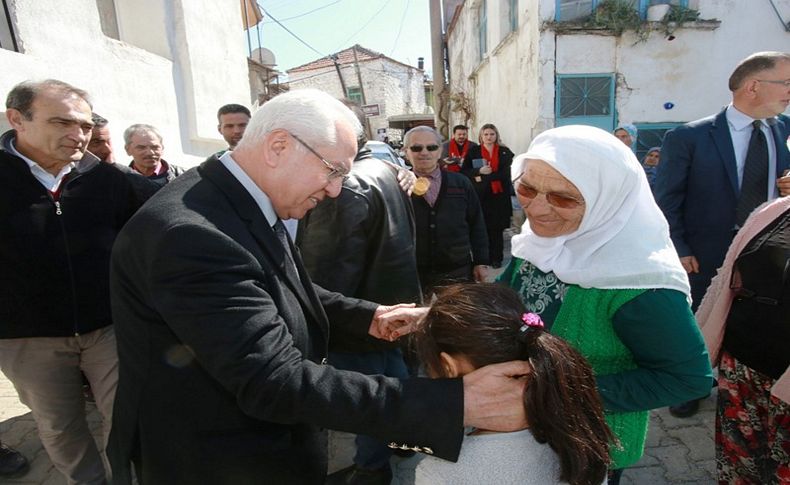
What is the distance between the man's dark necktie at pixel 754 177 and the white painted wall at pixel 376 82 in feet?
88.6

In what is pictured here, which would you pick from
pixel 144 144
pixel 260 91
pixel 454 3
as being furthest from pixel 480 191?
pixel 454 3

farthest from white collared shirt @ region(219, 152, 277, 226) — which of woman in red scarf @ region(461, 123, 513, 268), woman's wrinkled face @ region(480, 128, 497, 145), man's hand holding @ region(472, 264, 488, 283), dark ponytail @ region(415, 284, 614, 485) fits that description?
woman's wrinkled face @ region(480, 128, 497, 145)

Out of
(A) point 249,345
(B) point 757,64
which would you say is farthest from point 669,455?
(A) point 249,345

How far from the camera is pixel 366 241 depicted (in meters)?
2.25

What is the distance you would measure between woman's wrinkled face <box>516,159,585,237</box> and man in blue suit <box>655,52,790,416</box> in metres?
2.03

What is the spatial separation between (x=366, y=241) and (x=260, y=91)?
14.6m

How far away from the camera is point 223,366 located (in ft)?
3.33

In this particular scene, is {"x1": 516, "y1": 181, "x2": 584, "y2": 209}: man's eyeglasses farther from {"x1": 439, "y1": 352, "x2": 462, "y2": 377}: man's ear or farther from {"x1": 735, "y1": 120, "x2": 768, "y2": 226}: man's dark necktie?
{"x1": 735, "y1": 120, "x2": 768, "y2": 226}: man's dark necktie

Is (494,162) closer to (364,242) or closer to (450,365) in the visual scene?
(364,242)

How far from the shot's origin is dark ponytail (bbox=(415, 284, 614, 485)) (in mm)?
993

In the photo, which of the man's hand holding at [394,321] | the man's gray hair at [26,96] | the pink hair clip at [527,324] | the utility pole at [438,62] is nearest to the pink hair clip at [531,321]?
the pink hair clip at [527,324]

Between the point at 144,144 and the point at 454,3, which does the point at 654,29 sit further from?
the point at 454,3

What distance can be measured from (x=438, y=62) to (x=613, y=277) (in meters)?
13.9

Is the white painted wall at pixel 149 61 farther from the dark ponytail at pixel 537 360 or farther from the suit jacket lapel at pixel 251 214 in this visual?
the dark ponytail at pixel 537 360
